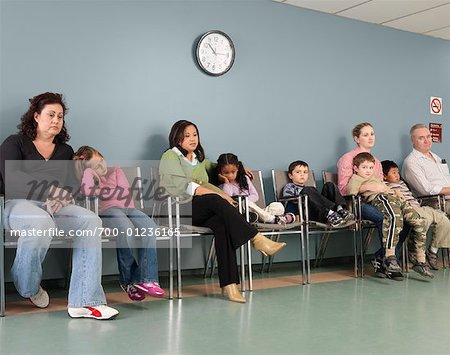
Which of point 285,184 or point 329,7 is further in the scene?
point 329,7

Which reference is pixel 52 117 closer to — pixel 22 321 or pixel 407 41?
pixel 22 321

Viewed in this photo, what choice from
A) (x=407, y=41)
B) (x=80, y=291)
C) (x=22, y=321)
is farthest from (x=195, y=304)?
(x=407, y=41)

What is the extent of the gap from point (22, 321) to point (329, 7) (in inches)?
153

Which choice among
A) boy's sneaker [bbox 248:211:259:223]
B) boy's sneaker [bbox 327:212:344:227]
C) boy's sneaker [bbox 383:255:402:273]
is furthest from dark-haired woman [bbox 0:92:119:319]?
boy's sneaker [bbox 383:255:402:273]

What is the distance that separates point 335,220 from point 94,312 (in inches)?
83.0

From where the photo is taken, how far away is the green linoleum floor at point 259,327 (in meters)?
2.44

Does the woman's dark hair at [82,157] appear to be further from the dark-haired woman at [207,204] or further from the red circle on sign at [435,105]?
the red circle on sign at [435,105]

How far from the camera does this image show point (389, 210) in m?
4.57

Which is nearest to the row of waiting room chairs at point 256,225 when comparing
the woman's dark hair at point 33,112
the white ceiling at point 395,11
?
Result: the woman's dark hair at point 33,112

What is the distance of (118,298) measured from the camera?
376cm

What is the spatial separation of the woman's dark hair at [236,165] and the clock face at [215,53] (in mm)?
768

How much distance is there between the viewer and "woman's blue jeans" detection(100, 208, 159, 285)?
361cm

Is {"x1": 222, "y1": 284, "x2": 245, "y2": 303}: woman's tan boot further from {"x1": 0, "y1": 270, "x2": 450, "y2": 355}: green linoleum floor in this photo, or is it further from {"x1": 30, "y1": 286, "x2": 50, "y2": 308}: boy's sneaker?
{"x1": 30, "y1": 286, "x2": 50, "y2": 308}: boy's sneaker

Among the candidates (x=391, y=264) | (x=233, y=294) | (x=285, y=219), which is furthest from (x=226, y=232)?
(x=391, y=264)
